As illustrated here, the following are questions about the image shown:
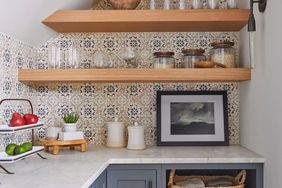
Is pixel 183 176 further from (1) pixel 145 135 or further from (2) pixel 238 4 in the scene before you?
(2) pixel 238 4

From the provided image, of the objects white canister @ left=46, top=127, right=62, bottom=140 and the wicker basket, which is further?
white canister @ left=46, top=127, right=62, bottom=140

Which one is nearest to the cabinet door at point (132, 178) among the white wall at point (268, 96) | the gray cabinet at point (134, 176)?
the gray cabinet at point (134, 176)

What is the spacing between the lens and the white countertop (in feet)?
5.25

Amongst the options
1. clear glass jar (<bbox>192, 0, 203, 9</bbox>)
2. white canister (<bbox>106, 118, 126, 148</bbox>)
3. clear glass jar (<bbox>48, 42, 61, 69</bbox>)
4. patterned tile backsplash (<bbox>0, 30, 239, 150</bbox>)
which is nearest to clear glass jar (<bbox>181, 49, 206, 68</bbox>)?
patterned tile backsplash (<bbox>0, 30, 239, 150</bbox>)

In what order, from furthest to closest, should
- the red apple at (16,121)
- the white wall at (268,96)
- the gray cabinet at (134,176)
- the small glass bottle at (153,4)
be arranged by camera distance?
the small glass bottle at (153,4) → the gray cabinet at (134,176) → the red apple at (16,121) → the white wall at (268,96)

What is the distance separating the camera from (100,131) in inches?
110

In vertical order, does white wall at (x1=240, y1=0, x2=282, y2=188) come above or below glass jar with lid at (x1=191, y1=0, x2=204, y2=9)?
below

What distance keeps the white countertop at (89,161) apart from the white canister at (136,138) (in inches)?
2.4

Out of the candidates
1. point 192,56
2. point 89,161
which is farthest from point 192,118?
point 89,161

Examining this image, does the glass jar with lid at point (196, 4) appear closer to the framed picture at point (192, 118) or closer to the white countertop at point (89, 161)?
the framed picture at point (192, 118)

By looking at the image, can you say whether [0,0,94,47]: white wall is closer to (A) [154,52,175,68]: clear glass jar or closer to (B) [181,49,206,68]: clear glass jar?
(A) [154,52,175,68]: clear glass jar

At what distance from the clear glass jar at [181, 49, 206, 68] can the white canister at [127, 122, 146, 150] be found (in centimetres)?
58

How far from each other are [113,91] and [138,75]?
0.43 metres

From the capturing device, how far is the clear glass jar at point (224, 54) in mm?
2535
